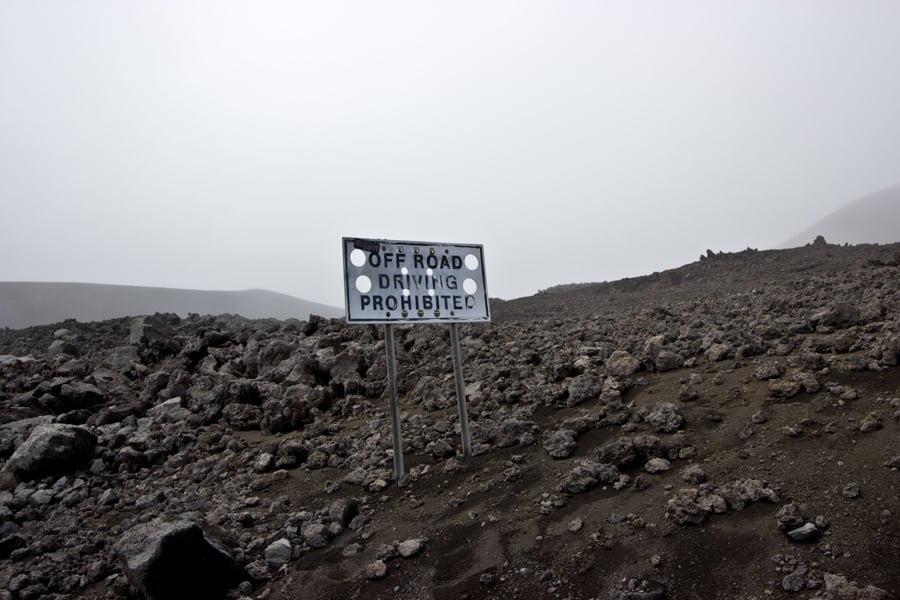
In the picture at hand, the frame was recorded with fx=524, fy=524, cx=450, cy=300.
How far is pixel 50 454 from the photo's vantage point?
5.73m

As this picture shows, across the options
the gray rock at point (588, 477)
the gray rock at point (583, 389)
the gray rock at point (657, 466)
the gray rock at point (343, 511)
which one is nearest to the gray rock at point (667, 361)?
the gray rock at point (583, 389)

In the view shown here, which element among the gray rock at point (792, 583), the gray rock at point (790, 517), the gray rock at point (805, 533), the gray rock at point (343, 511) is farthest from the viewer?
the gray rock at point (343, 511)

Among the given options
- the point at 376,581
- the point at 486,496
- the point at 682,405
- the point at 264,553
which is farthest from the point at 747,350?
the point at 264,553

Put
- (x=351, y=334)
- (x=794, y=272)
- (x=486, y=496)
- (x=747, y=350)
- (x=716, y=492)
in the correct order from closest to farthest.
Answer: (x=716, y=492), (x=486, y=496), (x=747, y=350), (x=351, y=334), (x=794, y=272)

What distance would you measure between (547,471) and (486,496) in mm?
548

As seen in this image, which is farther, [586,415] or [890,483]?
[586,415]

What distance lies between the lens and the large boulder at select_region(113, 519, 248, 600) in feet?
11.1

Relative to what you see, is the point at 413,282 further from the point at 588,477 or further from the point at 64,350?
the point at 64,350

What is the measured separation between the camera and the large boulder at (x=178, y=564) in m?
3.38

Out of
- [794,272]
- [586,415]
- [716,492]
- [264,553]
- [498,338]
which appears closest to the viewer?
[716,492]

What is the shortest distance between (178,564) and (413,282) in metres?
2.92

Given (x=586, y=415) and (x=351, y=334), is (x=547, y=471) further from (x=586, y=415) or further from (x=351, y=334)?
(x=351, y=334)

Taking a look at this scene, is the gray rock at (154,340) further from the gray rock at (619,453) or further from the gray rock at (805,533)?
the gray rock at (805,533)

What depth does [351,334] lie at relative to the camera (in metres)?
9.77
